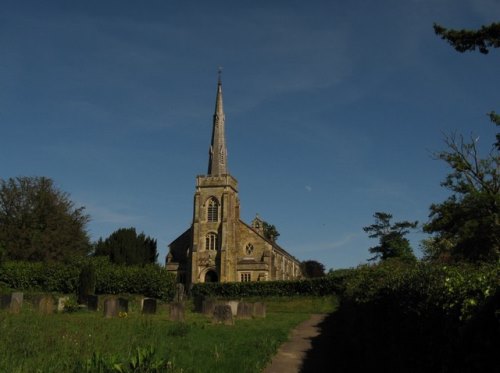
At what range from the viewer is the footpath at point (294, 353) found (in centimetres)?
1185

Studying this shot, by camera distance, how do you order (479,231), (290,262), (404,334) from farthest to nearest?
(290,262)
(479,231)
(404,334)

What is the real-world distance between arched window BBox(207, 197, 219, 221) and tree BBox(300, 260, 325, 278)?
29.3 m

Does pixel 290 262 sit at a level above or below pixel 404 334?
above

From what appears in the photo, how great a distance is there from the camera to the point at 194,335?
14883mm

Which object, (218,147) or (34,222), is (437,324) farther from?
(218,147)

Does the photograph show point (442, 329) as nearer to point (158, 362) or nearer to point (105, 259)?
point (158, 362)

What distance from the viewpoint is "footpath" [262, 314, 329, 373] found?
11.9m

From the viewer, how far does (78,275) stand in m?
44.8

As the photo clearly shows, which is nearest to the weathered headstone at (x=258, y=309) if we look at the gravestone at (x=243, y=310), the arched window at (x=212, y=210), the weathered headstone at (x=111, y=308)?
the gravestone at (x=243, y=310)

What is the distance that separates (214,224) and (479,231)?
3750 cm

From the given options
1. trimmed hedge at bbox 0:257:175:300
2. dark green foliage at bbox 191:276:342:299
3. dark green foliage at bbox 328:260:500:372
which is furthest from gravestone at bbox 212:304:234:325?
trimmed hedge at bbox 0:257:175:300

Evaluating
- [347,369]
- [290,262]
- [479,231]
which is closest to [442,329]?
[347,369]

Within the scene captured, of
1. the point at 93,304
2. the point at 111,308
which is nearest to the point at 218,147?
the point at 93,304

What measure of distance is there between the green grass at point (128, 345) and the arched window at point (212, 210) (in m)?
49.6
